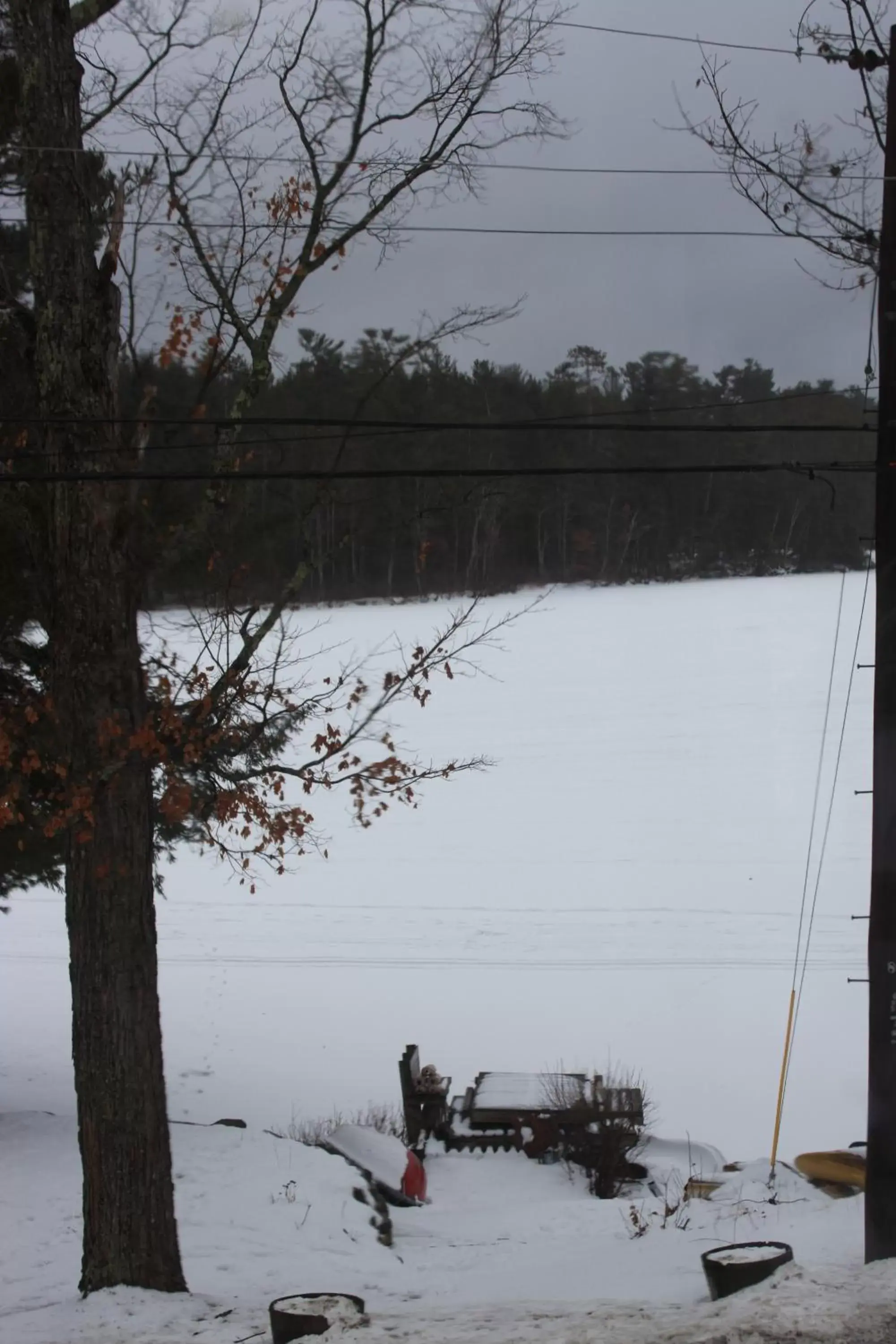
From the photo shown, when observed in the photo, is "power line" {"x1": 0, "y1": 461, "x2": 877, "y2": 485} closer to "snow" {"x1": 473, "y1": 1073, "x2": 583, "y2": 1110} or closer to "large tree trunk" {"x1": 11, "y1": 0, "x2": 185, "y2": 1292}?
"large tree trunk" {"x1": 11, "y1": 0, "x2": 185, "y2": 1292}

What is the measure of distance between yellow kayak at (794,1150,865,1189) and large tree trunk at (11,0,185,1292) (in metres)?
6.16

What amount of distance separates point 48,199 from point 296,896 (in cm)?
1783

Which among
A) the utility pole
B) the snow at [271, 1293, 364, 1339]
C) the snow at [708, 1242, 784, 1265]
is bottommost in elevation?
the snow at [708, 1242, 784, 1265]

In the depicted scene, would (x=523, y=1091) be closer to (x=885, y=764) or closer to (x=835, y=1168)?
(x=835, y=1168)

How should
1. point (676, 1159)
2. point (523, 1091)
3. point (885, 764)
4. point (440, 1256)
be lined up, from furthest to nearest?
1. point (523, 1091)
2. point (676, 1159)
3. point (440, 1256)
4. point (885, 764)

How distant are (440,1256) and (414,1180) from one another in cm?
198

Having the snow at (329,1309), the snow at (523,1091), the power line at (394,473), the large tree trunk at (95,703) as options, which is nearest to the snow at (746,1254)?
the snow at (329,1309)

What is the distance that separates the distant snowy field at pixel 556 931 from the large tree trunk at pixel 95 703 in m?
6.58

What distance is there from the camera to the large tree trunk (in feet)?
21.4

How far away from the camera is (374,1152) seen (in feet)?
35.3

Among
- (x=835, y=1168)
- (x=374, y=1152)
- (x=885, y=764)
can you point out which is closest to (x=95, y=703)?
(x=885, y=764)

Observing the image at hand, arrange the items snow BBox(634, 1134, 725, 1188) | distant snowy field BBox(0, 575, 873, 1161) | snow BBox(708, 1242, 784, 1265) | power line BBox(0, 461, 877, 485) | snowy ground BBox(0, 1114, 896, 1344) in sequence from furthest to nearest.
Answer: distant snowy field BBox(0, 575, 873, 1161)
snow BBox(634, 1134, 725, 1188)
power line BBox(0, 461, 877, 485)
snow BBox(708, 1242, 784, 1265)
snowy ground BBox(0, 1114, 896, 1344)

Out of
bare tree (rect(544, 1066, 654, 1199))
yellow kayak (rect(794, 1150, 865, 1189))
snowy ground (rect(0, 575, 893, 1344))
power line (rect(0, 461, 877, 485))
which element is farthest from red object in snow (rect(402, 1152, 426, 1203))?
power line (rect(0, 461, 877, 485))

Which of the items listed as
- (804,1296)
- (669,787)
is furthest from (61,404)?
(669,787)
